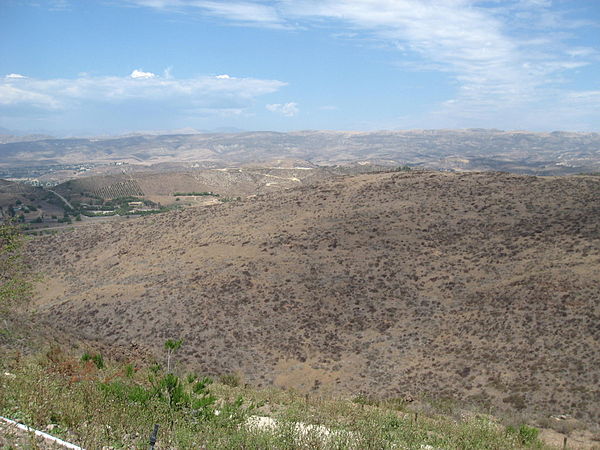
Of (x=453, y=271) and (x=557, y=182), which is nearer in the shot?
(x=453, y=271)

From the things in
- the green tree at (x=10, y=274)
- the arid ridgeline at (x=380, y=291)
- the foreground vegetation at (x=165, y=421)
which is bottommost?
the arid ridgeline at (x=380, y=291)

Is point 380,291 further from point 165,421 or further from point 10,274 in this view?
point 165,421

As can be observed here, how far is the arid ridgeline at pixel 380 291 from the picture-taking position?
21734 mm

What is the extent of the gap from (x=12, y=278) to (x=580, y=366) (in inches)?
839

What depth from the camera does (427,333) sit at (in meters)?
26.1

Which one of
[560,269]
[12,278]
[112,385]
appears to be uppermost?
[12,278]

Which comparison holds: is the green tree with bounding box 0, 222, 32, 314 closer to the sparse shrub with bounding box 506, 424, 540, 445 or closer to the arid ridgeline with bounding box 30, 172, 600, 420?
the sparse shrub with bounding box 506, 424, 540, 445

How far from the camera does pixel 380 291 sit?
31125 mm

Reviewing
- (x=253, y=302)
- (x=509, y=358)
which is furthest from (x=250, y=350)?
(x=509, y=358)

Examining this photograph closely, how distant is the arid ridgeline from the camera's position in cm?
2173

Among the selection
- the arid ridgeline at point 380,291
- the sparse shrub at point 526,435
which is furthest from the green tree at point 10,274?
the arid ridgeline at point 380,291

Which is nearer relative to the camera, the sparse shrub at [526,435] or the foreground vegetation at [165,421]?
the foreground vegetation at [165,421]

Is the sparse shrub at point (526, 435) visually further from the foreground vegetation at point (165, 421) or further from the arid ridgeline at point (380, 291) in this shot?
the arid ridgeline at point (380, 291)

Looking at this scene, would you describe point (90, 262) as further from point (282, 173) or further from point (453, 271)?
point (282, 173)
